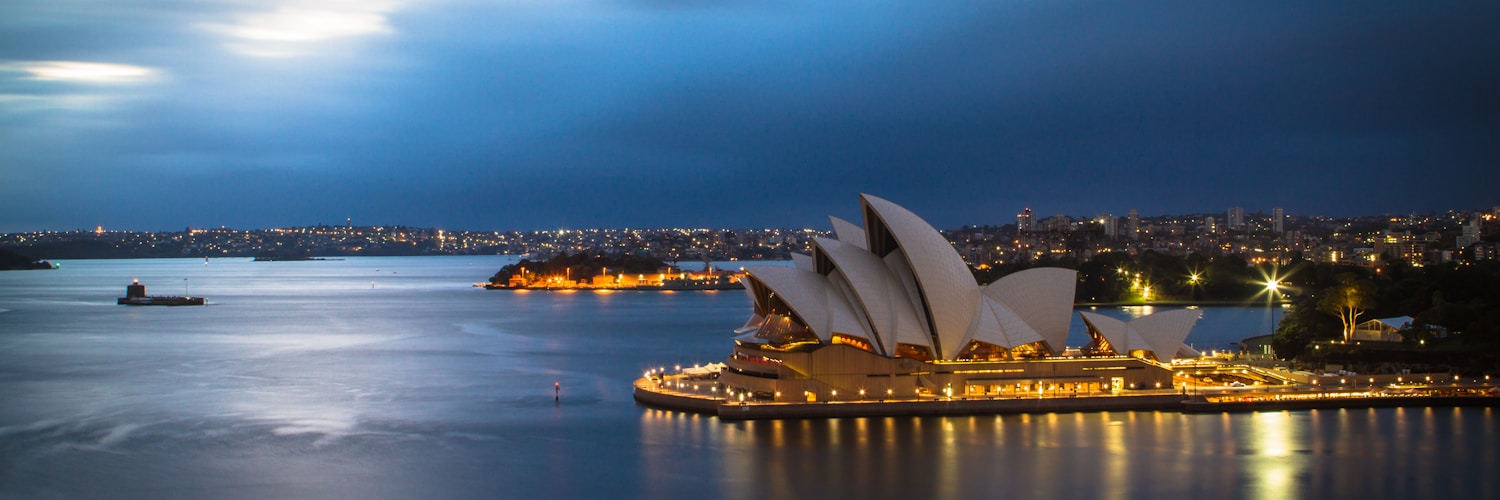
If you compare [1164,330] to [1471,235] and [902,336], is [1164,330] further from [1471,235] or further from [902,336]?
[1471,235]

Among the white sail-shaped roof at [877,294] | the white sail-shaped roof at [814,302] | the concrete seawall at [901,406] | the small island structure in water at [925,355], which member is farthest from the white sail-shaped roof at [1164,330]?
the white sail-shaped roof at [814,302]

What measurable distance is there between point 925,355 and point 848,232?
15.3ft

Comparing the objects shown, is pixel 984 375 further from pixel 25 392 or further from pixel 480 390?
pixel 25 392

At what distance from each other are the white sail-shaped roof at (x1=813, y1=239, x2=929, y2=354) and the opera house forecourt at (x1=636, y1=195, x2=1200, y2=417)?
26 mm

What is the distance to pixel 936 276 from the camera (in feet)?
79.9

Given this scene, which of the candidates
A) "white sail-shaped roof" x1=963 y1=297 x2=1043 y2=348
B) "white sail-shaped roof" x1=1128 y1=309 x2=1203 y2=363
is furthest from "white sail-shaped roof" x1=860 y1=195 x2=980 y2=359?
"white sail-shaped roof" x1=1128 y1=309 x2=1203 y2=363

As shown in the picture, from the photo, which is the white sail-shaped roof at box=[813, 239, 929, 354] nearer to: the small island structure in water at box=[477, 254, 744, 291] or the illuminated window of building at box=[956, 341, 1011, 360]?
the illuminated window of building at box=[956, 341, 1011, 360]

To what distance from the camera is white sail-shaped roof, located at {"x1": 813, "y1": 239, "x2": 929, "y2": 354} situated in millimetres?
24125

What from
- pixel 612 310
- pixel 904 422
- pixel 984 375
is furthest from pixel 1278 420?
pixel 612 310

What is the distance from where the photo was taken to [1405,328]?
31391 mm

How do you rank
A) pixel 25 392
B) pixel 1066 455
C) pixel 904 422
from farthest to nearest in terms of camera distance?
pixel 25 392 < pixel 904 422 < pixel 1066 455

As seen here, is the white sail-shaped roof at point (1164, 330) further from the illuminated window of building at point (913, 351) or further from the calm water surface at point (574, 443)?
the illuminated window of building at point (913, 351)

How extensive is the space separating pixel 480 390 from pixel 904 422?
10715mm

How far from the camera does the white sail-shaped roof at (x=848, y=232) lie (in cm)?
2803
